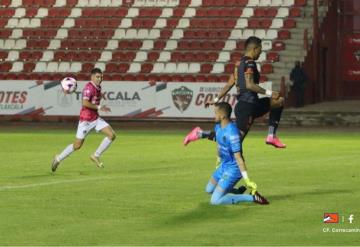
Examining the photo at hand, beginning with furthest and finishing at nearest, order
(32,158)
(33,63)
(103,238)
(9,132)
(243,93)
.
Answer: (33,63) < (9,132) < (32,158) < (243,93) < (103,238)

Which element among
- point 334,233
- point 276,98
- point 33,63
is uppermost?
point 33,63

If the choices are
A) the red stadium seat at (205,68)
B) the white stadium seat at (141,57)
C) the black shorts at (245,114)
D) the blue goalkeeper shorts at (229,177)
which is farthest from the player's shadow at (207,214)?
the white stadium seat at (141,57)

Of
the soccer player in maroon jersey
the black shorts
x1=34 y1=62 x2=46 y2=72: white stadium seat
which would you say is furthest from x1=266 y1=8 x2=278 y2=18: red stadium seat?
the black shorts

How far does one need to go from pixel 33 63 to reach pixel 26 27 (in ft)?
11.4

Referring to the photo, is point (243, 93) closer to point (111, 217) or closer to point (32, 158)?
point (111, 217)

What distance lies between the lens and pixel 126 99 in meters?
40.9

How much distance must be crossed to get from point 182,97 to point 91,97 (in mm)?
19229

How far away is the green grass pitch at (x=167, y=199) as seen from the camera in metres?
11.6

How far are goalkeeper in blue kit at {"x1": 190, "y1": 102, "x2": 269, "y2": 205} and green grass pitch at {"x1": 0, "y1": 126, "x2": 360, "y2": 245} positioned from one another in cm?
17

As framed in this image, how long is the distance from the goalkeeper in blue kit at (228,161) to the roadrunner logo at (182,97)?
25759mm

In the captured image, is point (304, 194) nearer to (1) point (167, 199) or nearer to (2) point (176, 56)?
(1) point (167, 199)

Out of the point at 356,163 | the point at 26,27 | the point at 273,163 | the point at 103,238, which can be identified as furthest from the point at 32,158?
the point at 26,27

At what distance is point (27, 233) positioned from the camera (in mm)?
11750

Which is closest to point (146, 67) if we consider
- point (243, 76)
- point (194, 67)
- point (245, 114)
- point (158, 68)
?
point (158, 68)
